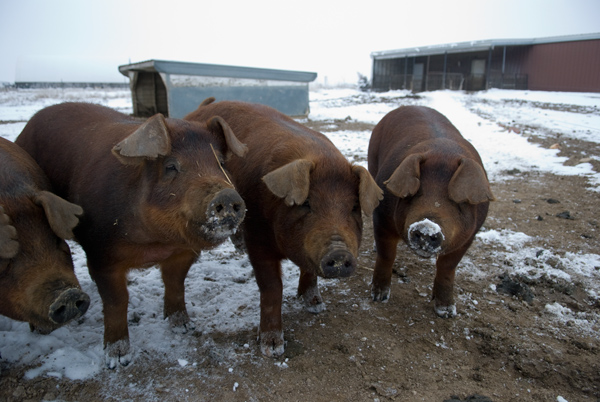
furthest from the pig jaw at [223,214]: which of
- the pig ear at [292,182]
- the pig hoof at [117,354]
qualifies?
the pig hoof at [117,354]

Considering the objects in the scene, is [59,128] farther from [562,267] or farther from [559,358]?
[562,267]

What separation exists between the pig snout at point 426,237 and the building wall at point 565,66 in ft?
95.9

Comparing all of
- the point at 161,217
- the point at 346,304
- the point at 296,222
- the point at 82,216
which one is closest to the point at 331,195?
the point at 296,222

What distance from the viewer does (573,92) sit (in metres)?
27.0

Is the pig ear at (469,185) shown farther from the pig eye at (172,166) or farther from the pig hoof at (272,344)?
the pig eye at (172,166)

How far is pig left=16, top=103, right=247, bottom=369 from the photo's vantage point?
287 cm

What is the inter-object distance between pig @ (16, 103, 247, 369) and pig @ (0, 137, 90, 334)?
26cm

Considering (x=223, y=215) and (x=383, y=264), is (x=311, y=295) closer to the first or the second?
(x=383, y=264)

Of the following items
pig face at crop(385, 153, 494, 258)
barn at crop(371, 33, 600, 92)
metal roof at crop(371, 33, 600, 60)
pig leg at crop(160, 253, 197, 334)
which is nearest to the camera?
pig face at crop(385, 153, 494, 258)

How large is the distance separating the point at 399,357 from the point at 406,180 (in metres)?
1.52

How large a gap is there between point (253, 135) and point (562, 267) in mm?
3880

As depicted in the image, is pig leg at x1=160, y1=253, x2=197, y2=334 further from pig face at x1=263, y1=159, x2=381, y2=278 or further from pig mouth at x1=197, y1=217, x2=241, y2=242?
pig mouth at x1=197, y1=217, x2=241, y2=242

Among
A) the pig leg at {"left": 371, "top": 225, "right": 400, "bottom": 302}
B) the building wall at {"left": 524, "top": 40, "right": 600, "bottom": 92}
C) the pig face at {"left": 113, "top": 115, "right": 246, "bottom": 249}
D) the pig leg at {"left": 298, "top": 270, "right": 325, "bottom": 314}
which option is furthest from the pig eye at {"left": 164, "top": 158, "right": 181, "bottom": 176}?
the building wall at {"left": 524, "top": 40, "right": 600, "bottom": 92}

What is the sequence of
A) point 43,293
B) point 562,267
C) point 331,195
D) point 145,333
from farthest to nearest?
1. point 562,267
2. point 145,333
3. point 331,195
4. point 43,293
